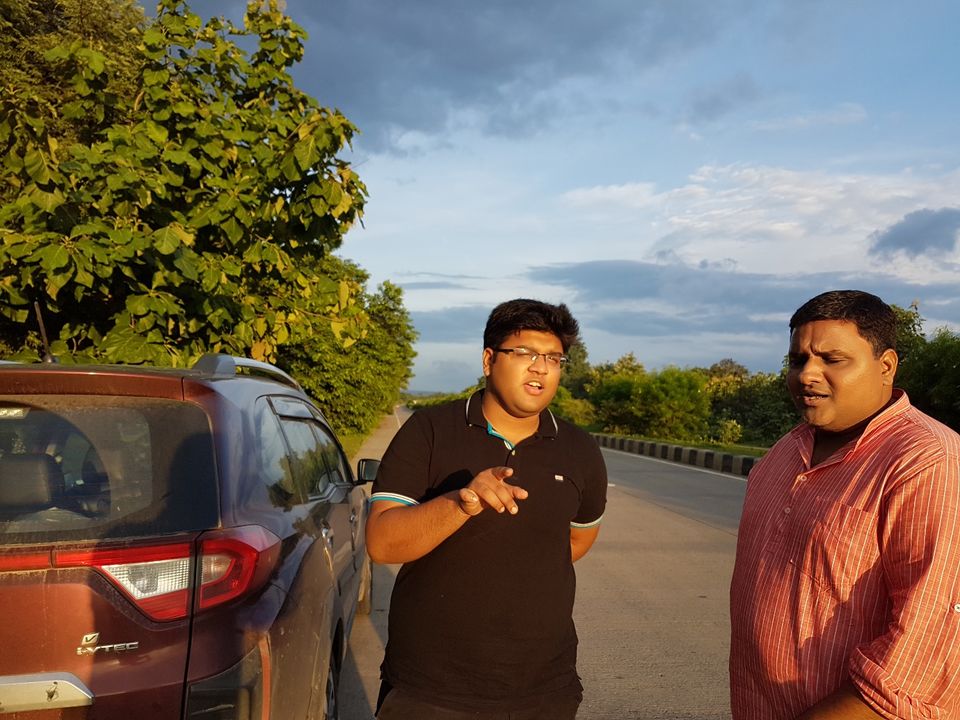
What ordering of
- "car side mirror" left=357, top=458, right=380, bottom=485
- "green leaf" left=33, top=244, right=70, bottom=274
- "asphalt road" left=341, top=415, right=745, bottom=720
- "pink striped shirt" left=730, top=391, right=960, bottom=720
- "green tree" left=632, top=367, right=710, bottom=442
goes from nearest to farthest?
"pink striped shirt" left=730, top=391, right=960, bottom=720
"asphalt road" left=341, top=415, right=745, bottom=720
"car side mirror" left=357, top=458, right=380, bottom=485
"green leaf" left=33, top=244, right=70, bottom=274
"green tree" left=632, top=367, right=710, bottom=442

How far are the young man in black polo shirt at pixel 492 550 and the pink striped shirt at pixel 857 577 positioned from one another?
0.49 meters

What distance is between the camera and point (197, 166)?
18.3 feet

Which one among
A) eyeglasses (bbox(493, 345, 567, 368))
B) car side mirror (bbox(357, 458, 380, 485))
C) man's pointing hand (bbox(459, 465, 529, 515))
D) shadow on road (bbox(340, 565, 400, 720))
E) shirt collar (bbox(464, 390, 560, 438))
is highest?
eyeglasses (bbox(493, 345, 567, 368))

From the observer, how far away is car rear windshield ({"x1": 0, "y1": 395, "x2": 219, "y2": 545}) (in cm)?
215

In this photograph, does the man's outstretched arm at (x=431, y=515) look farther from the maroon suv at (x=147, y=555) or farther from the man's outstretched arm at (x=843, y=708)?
the man's outstretched arm at (x=843, y=708)

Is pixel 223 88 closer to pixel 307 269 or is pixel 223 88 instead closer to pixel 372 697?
pixel 307 269

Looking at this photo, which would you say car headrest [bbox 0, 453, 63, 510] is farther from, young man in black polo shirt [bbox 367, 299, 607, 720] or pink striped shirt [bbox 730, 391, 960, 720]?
pink striped shirt [bbox 730, 391, 960, 720]

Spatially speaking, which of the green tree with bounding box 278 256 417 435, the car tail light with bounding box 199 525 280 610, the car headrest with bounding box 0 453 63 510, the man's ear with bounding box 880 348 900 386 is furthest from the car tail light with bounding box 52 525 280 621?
the green tree with bounding box 278 256 417 435

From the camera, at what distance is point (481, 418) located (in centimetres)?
232

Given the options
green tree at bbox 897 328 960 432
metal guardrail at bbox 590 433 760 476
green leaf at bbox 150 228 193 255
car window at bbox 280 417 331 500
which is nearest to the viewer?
car window at bbox 280 417 331 500

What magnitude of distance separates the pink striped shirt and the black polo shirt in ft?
1.62

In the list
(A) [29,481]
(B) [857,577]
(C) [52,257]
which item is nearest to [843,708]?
(B) [857,577]

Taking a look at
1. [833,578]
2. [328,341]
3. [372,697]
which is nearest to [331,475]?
[372,697]

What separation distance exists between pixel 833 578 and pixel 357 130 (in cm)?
464
